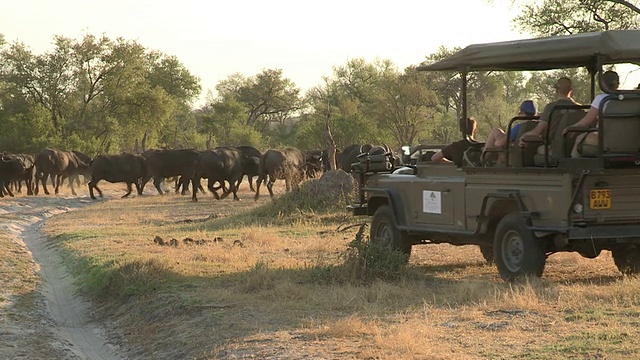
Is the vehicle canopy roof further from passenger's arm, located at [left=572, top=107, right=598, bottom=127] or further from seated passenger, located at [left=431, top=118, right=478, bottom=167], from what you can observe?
seated passenger, located at [left=431, top=118, right=478, bottom=167]

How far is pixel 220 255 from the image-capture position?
15820mm

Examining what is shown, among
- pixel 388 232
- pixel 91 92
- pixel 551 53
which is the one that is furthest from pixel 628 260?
pixel 91 92

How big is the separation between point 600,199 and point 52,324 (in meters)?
6.76

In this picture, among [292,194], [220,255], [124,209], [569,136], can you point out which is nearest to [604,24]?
[292,194]

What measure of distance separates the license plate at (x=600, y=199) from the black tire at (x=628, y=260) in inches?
54.2

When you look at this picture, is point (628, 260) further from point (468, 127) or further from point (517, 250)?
point (468, 127)

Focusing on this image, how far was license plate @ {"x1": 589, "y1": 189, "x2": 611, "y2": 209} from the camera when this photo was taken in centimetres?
1088

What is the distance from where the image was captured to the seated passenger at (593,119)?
10.8m

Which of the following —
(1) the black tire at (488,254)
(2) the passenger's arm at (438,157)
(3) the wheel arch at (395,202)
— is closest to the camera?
(2) the passenger's arm at (438,157)

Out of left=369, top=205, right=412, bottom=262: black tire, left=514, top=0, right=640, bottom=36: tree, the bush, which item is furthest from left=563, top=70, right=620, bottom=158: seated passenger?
left=514, top=0, right=640, bottom=36: tree

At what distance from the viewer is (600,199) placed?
10.9 meters

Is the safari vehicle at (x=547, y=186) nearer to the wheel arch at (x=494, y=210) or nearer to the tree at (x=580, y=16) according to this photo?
the wheel arch at (x=494, y=210)

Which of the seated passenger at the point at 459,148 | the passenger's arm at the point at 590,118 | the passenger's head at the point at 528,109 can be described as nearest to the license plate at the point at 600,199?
the passenger's arm at the point at 590,118

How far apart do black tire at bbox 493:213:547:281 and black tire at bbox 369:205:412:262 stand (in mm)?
1876
